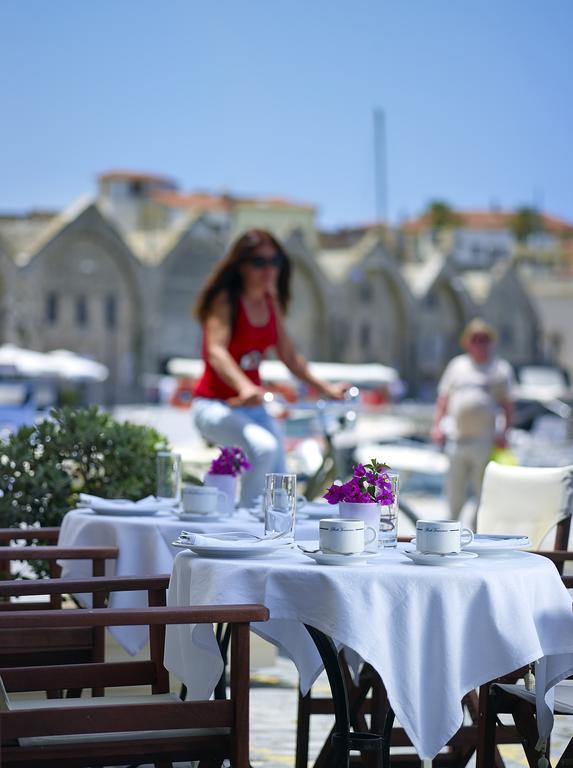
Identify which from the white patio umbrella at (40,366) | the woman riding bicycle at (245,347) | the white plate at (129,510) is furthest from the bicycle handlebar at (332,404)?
the white patio umbrella at (40,366)

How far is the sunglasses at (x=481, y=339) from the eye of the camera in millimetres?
10711

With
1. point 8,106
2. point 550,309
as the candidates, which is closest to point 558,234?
point 550,309

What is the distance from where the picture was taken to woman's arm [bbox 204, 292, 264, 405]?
18.3 feet

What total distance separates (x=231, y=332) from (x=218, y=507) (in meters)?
1.66

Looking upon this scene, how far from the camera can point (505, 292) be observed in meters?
89.1

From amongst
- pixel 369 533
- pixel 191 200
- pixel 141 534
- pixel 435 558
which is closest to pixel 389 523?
pixel 369 533

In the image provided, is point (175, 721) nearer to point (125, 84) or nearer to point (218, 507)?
point (218, 507)

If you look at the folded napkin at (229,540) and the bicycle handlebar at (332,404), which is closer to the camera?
the folded napkin at (229,540)

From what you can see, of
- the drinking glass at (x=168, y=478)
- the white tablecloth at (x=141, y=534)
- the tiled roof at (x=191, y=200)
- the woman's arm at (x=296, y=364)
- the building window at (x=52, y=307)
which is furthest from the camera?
the tiled roof at (x=191, y=200)

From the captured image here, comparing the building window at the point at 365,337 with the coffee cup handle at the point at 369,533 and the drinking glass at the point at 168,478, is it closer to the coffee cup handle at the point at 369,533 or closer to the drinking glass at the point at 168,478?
the drinking glass at the point at 168,478

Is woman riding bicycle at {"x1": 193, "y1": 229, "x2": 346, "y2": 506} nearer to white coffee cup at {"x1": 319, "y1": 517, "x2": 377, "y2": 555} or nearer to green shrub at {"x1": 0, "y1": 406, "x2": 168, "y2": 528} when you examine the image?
green shrub at {"x1": 0, "y1": 406, "x2": 168, "y2": 528}

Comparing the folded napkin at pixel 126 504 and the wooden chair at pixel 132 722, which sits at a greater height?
the folded napkin at pixel 126 504

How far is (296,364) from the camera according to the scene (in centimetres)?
658

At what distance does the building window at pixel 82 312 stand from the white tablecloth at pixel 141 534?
6377 cm
